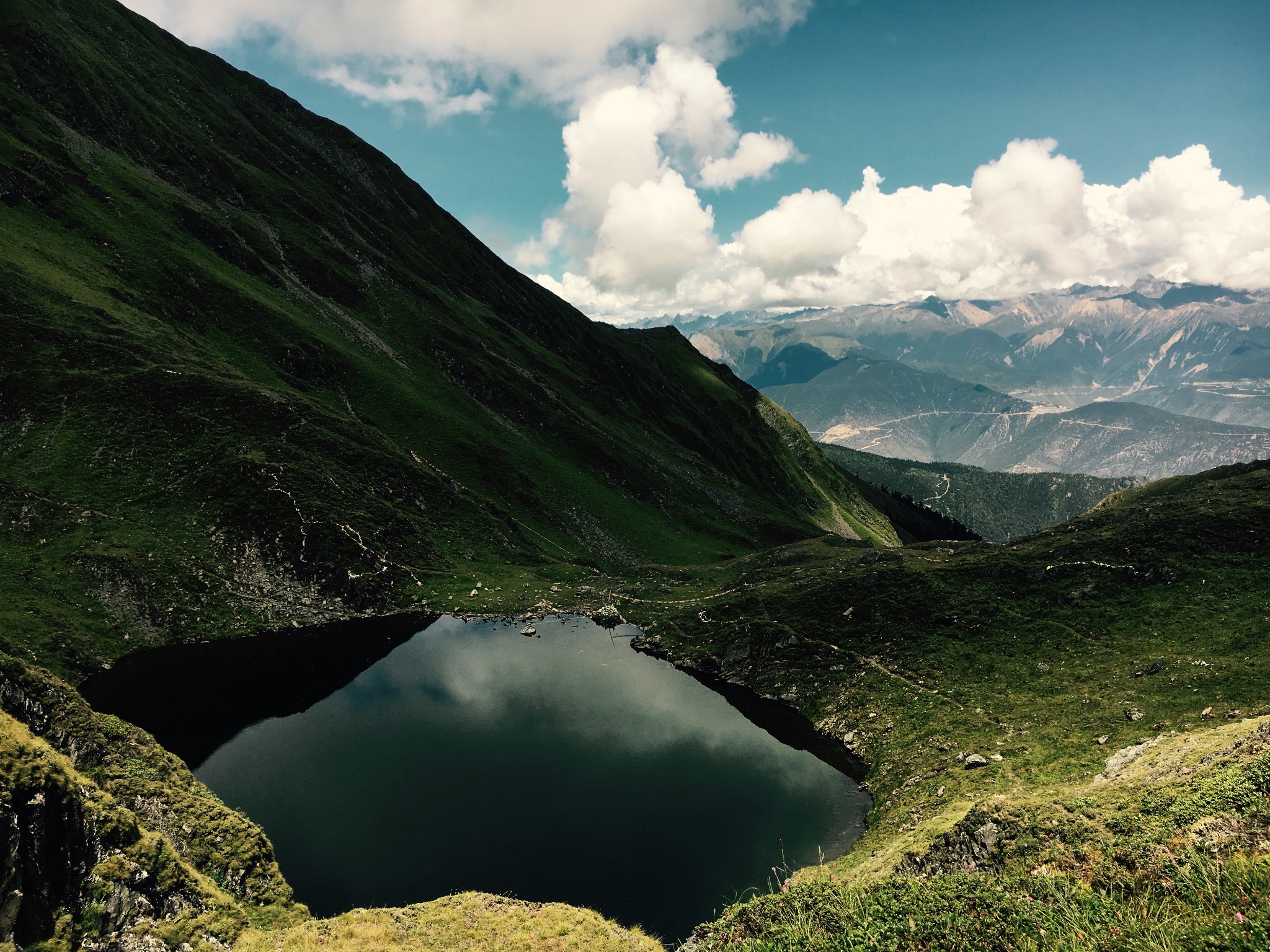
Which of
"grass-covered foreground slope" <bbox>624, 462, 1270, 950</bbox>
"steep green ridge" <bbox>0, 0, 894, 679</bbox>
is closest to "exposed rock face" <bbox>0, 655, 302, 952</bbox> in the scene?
"grass-covered foreground slope" <bbox>624, 462, 1270, 950</bbox>

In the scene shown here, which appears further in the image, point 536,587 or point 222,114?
point 222,114

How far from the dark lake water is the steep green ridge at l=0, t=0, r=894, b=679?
15.0 metres

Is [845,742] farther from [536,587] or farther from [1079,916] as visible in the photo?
[536,587]

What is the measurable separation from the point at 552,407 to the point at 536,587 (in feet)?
254

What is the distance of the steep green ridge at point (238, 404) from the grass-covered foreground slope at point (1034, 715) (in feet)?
136

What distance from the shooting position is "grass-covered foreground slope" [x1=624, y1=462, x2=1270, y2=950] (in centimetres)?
1628

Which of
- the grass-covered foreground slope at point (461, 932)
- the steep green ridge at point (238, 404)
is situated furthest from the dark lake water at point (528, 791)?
the steep green ridge at point (238, 404)

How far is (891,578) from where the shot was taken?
6800cm

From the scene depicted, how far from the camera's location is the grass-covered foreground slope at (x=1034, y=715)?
641 inches

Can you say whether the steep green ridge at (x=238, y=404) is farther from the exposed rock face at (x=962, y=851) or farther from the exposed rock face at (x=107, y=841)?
the exposed rock face at (x=962, y=851)

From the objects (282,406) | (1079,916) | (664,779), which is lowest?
(664,779)

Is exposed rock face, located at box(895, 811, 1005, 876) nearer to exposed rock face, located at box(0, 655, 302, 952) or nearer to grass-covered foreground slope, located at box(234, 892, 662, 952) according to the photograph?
grass-covered foreground slope, located at box(234, 892, 662, 952)

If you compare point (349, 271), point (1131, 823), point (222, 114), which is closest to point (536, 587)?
point (1131, 823)

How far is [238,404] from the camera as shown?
88.1m
